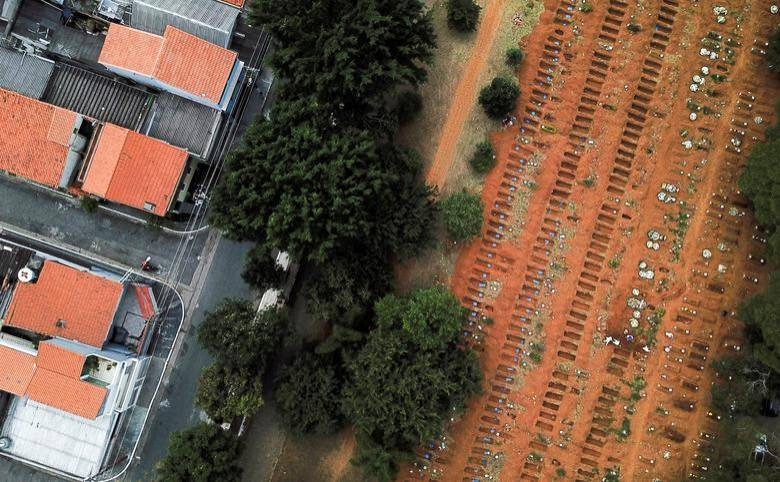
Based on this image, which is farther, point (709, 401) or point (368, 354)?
point (709, 401)

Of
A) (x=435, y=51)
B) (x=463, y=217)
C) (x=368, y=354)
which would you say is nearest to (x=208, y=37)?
(x=435, y=51)

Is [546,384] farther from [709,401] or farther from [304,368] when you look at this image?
[304,368]

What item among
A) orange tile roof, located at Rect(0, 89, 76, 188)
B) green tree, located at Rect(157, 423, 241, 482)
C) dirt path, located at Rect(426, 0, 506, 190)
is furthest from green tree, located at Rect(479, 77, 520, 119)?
green tree, located at Rect(157, 423, 241, 482)

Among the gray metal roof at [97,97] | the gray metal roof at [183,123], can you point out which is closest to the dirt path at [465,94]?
the gray metal roof at [183,123]

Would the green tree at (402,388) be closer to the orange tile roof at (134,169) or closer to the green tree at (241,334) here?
the green tree at (241,334)

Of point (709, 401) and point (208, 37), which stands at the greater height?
point (208, 37)

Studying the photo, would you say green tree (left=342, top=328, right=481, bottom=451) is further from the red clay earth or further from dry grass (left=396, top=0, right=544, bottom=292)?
dry grass (left=396, top=0, right=544, bottom=292)
